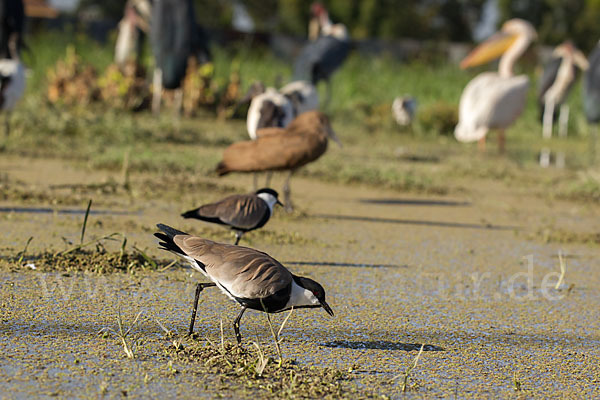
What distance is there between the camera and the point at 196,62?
37.3 ft

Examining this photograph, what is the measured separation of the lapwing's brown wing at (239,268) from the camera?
2.93 m

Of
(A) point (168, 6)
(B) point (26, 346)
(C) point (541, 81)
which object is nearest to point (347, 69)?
(C) point (541, 81)

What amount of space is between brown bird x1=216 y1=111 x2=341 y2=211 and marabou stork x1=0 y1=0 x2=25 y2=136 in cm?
324

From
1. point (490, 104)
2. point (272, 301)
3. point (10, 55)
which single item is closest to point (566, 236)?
point (272, 301)

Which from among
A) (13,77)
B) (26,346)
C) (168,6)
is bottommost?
(26,346)

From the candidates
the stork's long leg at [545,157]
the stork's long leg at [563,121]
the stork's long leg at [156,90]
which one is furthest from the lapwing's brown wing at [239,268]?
the stork's long leg at [563,121]

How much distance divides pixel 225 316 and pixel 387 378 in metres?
0.83

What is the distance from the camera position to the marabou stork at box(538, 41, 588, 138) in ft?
43.4

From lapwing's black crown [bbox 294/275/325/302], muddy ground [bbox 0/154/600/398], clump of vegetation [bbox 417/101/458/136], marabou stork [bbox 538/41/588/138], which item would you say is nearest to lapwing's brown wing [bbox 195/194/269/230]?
muddy ground [bbox 0/154/600/398]

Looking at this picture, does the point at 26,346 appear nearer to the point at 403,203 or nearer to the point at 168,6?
the point at 403,203

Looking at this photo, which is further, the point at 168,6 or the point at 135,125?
the point at 168,6

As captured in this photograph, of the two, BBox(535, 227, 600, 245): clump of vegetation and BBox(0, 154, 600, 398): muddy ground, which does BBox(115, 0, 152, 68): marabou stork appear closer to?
BBox(0, 154, 600, 398): muddy ground

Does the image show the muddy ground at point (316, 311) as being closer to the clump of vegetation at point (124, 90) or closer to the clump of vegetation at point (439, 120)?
the clump of vegetation at point (124, 90)

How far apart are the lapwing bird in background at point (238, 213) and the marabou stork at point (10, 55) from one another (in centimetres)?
429
